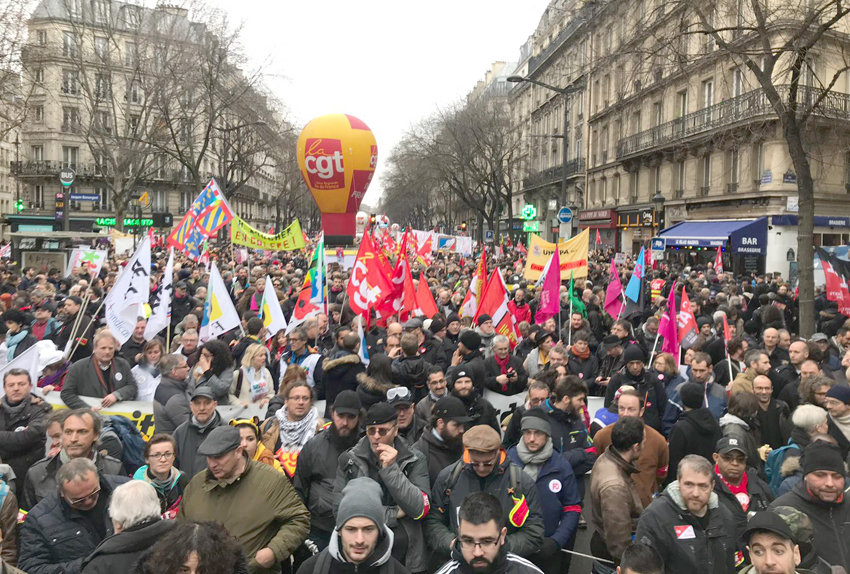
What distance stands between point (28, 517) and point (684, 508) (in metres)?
3.36

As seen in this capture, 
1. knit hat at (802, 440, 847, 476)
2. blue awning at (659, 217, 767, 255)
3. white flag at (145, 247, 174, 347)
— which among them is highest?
blue awning at (659, 217, 767, 255)

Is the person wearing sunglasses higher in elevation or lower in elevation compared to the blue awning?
lower

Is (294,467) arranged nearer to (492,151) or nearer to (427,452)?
(427,452)

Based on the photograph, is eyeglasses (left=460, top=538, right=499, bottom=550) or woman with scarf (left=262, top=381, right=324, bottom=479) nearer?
eyeglasses (left=460, top=538, right=499, bottom=550)

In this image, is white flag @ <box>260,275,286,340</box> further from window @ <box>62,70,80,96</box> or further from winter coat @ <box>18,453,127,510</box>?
window @ <box>62,70,80,96</box>

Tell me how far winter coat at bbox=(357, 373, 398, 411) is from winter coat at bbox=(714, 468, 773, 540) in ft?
8.06

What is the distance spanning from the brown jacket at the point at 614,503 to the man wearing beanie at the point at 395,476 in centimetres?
98

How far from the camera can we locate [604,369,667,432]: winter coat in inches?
268

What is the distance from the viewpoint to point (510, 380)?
7.58 meters

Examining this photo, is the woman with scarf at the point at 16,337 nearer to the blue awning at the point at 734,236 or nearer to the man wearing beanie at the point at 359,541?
the man wearing beanie at the point at 359,541

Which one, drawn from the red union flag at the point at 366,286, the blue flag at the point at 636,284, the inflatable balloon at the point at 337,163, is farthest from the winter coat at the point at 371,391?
the inflatable balloon at the point at 337,163

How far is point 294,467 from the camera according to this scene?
5047mm

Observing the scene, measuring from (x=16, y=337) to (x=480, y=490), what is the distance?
6885 millimetres

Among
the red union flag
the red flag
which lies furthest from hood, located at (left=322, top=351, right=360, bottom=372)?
the red flag
